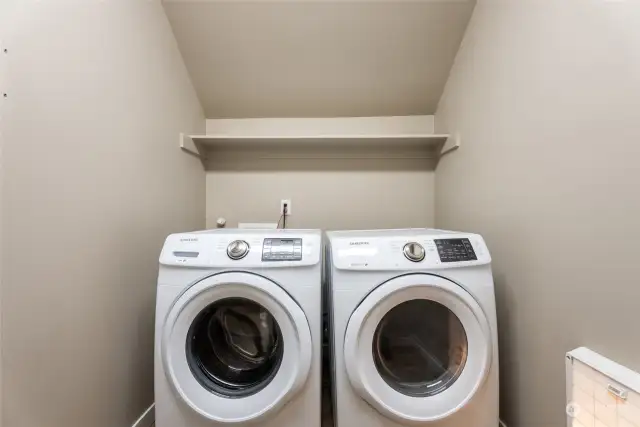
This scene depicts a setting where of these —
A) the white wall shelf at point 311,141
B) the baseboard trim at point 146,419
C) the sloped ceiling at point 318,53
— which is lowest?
the baseboard trim at point 146,419

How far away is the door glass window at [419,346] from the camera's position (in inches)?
45.7

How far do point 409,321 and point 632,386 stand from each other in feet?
2.01

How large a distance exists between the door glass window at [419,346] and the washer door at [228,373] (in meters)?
0.31

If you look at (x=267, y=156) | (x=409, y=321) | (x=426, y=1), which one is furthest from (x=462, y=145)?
(x=267, y=156)

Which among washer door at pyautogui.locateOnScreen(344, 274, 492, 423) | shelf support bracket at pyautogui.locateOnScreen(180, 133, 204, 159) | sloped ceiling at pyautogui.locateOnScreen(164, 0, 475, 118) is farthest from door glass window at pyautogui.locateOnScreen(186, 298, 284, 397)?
sloped ceiling at pyautogui.locateOnScreen(164, 0, 475, 118)

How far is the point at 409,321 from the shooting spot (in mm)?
1214

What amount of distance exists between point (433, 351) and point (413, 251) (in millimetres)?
419

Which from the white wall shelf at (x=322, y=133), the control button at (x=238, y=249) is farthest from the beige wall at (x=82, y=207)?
the white wall shelf at (x=322, y=133)

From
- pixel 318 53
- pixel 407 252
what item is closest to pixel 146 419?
pixel 407 252

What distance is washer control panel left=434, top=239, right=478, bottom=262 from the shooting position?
1133mm

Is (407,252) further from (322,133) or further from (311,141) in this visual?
(322,133)

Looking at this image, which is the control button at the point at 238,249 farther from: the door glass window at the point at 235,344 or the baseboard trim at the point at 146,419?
the baseboard trim at the point at 146,419

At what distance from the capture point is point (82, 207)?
106 cm

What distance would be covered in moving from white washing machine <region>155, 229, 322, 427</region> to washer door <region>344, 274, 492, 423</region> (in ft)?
0.56
